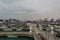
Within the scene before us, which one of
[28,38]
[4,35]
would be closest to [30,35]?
[28,38]

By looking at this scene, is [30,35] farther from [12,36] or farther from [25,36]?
[12,36]

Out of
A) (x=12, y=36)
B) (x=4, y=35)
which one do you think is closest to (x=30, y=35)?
(x=12, y=36)

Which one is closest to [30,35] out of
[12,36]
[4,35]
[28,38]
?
[28,38]

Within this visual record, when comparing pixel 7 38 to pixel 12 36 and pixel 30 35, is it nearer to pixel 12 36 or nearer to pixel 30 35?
pixel 12 36

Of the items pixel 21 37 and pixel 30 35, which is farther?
pixel 21 37

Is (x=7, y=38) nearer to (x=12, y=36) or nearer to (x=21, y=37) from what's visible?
(x=12, y=36)

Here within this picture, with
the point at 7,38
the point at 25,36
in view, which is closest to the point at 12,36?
the point at 7,38

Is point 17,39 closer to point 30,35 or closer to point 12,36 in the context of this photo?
point 12,36
